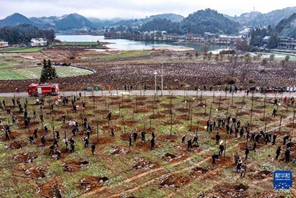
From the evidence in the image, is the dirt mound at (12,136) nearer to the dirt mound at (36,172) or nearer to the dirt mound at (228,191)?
the dirt mound at (36,172)

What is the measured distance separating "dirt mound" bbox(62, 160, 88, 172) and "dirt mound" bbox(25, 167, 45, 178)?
68.1 inches

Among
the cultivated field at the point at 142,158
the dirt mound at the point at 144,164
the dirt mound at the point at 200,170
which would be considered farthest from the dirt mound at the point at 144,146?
the dirt mound at the point at 200,170

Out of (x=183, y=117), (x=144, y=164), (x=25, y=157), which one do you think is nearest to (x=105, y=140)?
(x=144, y=164)

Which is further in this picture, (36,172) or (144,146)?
(144,146)

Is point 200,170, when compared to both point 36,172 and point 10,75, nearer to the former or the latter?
point 36,172

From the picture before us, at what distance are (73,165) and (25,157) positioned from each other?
16.4 feet

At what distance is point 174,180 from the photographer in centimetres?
1936

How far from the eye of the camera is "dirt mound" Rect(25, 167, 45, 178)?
66.4ft

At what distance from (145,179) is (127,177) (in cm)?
141

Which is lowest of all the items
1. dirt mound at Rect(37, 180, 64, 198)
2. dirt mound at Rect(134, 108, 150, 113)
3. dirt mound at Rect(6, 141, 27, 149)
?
dirt mound at Rect(37, 180, 64, 198)

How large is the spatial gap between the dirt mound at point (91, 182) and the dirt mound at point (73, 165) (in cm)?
175

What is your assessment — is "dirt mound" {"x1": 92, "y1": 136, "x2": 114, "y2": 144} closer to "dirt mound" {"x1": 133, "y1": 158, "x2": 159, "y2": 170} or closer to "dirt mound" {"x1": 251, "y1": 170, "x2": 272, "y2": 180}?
"dirt mound" {"x1": 133, "y1": 158, "x2": 159, "y2": 170}

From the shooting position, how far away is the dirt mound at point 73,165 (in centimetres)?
2105

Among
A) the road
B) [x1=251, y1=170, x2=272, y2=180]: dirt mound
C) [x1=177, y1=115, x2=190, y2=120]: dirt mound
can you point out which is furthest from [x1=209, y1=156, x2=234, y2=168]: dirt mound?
the road
